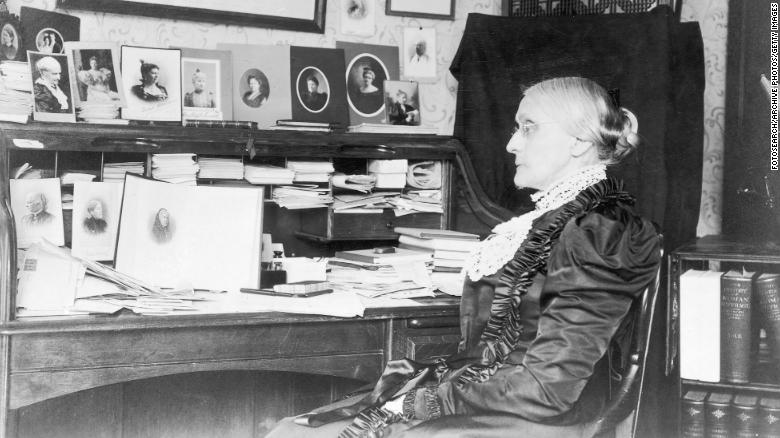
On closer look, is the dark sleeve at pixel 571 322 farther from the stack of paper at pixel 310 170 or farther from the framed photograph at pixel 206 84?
the framed photograph at pixel 206 84

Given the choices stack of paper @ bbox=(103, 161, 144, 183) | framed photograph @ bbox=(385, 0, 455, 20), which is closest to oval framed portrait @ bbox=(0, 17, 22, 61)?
stack of paper @ bbox=(103, 161, 144, 183)

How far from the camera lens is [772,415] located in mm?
2414

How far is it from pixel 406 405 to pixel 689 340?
121 cm

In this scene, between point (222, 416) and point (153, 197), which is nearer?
point (153, 197)

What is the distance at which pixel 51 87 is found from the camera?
2227 mm

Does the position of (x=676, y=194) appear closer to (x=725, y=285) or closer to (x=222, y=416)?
(x=725, y=285)

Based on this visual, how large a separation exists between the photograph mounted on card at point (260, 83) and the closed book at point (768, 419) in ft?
5.64

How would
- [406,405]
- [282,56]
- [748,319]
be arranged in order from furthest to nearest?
[282,56] < [748,319] < [406,405]

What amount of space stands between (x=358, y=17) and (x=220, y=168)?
0.79 metres

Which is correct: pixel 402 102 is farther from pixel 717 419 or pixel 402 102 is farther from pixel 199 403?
pixel 717 419

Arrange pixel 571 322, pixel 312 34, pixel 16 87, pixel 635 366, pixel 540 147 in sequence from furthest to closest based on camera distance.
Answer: pixel 312 34, pixel 16 87, pixel 540 147, pixel 635 366, pixel 571 322

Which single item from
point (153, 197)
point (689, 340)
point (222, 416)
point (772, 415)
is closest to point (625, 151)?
point (689, 340)

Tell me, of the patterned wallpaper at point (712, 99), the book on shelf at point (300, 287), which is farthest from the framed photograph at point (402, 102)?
the patterned wallpaper at point (712, 99)

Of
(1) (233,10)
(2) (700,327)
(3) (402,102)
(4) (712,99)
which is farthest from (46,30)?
(4) (712,99)
